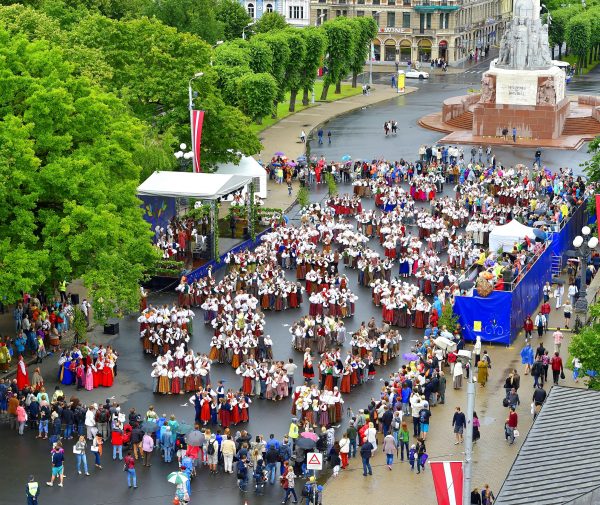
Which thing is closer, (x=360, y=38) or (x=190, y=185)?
(x=190, y=185)

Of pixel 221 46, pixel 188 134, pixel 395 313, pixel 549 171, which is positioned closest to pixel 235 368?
pixel 395 313

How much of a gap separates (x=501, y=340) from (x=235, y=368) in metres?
10.3

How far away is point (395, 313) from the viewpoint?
160ft

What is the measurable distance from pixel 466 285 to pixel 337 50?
60.9 metres

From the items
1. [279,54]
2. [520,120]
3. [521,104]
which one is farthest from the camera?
[279,54]

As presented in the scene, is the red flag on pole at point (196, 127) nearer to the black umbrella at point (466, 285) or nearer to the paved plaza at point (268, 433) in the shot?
the paved plaza at point (268, 433)

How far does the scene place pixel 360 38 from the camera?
110 m

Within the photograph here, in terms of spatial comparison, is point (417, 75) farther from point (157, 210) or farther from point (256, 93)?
point (157, 210)

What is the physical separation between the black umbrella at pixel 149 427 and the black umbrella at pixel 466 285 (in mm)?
15628

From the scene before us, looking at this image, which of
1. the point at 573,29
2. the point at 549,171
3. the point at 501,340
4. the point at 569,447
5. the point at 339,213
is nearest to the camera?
the point at 569,447

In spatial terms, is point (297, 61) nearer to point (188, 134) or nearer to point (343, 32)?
point (343, 32)

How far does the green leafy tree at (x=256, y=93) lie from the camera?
270 feet

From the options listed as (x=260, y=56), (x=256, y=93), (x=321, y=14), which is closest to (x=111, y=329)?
(x=256, y=93)

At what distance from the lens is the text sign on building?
287ft
